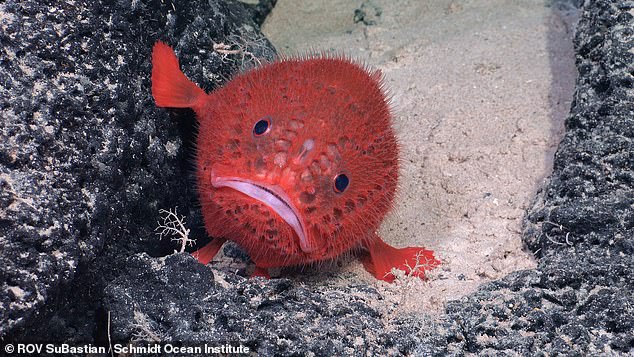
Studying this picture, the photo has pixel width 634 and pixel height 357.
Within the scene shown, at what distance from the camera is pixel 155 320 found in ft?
8.04

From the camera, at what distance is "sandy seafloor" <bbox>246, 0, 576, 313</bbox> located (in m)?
3.42

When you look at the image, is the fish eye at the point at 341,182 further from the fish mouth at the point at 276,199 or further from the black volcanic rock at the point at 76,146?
the black volcanic rock at the point at 76,146

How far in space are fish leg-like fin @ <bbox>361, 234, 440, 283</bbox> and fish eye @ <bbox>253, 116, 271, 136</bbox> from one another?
40.0 inches

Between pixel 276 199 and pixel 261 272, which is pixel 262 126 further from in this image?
pixel 261 272

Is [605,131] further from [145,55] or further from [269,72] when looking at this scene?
[145,55]

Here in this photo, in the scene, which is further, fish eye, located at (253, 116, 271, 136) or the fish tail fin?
the fish tail fin

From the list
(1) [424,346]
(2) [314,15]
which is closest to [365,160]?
(1) [424,346]

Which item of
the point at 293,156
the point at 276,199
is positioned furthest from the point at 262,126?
the point at 276,199

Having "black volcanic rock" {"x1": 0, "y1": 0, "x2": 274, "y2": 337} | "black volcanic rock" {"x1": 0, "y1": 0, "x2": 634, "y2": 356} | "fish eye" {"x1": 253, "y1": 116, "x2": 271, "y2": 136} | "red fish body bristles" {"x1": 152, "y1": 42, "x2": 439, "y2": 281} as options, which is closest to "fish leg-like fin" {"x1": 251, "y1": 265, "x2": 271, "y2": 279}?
"red fish body bristles" {"x1": 152, "y1": 42, "x2": 439, "y2": 281}

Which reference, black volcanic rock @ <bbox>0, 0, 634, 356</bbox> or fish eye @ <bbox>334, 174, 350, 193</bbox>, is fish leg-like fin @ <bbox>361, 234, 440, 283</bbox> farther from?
fish eye @ <bbox>334, 174, 350, 193</bbox>

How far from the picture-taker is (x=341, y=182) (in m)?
2.74

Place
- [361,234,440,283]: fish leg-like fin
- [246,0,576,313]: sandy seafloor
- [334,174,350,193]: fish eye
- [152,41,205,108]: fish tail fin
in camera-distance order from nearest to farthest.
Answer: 1. [334,174,350,193]: fish eye
2. [152,41,205,108]: fish tail fin
3. [361,234,440,283]: fish leg-like fin
4. [246,0,576,313]: sandy seafloor

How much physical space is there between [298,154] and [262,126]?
26cm

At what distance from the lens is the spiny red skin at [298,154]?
2660 mm
